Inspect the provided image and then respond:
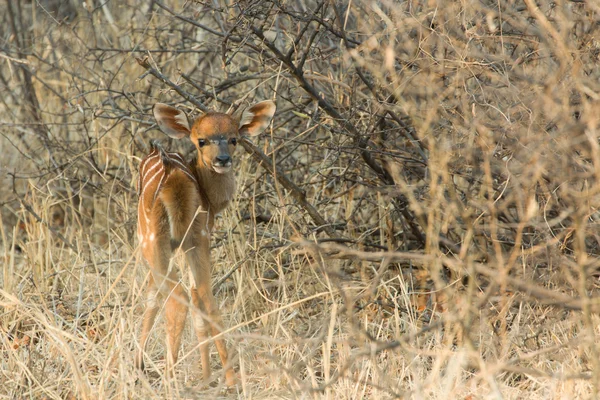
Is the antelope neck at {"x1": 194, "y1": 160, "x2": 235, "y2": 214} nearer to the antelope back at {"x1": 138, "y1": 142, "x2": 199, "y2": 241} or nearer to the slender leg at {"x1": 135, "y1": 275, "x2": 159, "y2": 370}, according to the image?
the antelope back at {"x1": 138, "y1": 142, "x2": 199, "y2": 241}

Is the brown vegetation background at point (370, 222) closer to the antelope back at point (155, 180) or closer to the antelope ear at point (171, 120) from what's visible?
the antelope ear at point (171, 120)

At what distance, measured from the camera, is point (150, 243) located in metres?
4.48

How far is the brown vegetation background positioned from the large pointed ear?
0.20 metres

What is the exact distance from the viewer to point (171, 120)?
16.7ft

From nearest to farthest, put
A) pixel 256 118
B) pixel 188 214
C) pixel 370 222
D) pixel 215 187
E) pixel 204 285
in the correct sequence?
pixel 188 214 < pixel 204 285 < pixel 215 187 < pixel 256 118 < pixel 370 222

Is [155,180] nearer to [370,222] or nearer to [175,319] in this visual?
[175,319]

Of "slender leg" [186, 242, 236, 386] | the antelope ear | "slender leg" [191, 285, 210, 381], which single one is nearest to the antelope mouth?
"slender leg" [186, 242, 236, 386]

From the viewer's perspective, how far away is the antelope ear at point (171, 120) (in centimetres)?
502

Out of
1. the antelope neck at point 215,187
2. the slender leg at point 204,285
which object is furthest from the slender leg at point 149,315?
the antelope neck at point 215,187

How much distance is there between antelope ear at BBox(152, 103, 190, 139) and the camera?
5.02 m

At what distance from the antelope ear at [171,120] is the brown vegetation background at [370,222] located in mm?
140

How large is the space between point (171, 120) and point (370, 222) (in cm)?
151

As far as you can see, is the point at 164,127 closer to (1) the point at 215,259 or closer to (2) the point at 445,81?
(1) the point at 215,259

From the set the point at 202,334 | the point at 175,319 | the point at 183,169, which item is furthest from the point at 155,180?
the point at 202,334
